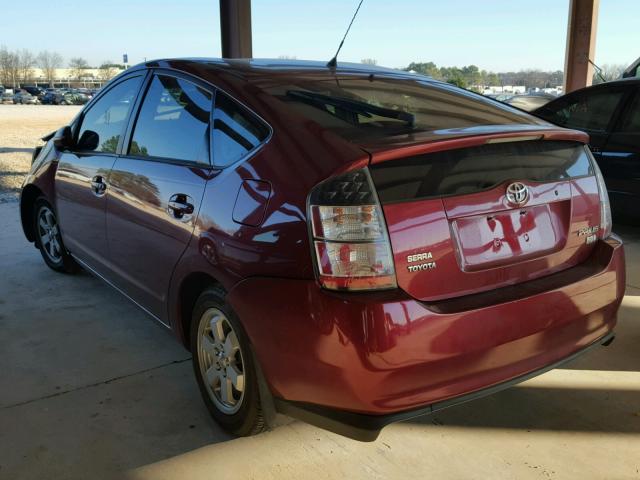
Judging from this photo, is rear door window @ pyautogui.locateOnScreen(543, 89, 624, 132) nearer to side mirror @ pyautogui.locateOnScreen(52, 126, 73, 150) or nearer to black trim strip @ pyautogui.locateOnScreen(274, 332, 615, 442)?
side mirror @ pyautogui.locateOnScreen(52, 126, 73, 150)

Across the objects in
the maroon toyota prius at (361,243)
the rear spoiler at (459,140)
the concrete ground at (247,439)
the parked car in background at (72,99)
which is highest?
the parked car in background at (72,99)

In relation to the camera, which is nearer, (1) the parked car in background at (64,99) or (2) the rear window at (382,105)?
(2) the rear window at (382,105)

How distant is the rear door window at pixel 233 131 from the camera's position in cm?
243

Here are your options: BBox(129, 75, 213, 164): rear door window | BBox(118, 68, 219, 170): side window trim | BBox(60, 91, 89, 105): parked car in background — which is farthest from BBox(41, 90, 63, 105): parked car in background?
BBox(129, 75, 213, 164): rear door window

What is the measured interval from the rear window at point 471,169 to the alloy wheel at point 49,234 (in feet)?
11.0

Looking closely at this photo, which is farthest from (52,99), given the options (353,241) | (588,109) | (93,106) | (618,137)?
(353,241)

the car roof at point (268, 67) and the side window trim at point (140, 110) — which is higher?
the car roof at point (268, 67)

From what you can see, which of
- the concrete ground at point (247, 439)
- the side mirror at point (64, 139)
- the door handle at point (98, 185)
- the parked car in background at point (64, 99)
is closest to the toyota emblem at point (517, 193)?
the concrete ground at point (247, 439)

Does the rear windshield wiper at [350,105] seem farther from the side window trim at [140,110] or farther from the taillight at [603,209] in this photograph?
the taillight at [603,209]

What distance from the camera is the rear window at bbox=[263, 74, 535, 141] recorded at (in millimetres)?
2350

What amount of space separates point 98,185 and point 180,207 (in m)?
1.12

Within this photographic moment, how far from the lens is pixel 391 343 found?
77.6 inches

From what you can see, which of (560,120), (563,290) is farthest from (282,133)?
(560,120)

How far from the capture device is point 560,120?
670cm
